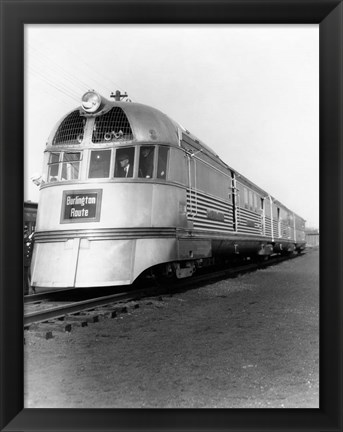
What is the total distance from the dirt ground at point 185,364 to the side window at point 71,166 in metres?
2.21

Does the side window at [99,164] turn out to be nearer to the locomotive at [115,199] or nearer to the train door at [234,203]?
the locomotive at [115,199]

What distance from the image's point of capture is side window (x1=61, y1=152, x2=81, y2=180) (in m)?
5.44

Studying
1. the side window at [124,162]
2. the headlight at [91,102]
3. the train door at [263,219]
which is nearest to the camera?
the headlight at [91,102]

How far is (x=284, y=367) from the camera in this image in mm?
3094

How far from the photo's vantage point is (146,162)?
18.5 ft

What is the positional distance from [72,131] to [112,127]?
0.51 metres

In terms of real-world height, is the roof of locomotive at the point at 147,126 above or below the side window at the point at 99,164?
above

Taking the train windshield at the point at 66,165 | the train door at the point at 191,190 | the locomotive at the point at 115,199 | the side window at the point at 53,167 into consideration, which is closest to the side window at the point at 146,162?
the locomotive at the point at 115,199

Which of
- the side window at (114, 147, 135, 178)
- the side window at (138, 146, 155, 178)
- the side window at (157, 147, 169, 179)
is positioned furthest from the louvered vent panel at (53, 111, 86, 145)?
the side window at (157, 147, 169, 179)

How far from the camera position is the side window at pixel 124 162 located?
537 cm
